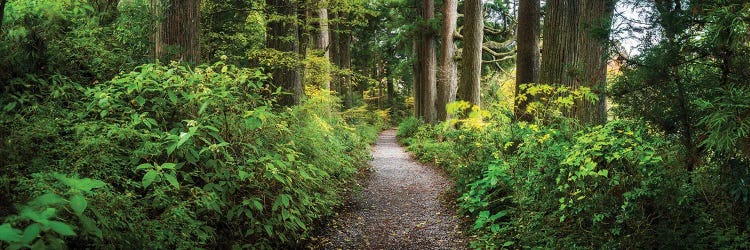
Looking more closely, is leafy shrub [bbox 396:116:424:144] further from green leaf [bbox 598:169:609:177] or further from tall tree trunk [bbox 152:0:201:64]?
green leaf [bbox 598:169:609:177]

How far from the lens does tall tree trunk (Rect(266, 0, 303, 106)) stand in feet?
30.8

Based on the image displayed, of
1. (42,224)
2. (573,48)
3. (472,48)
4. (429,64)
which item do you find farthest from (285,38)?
(429,64)

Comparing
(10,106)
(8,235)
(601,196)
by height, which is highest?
(10,106)

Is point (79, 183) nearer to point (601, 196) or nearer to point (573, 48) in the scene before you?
point (601, 196)

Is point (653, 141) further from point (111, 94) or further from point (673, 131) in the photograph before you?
point (111, 94)

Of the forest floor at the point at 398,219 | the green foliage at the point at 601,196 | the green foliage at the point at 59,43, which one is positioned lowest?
the forest floor at the point at 398,219

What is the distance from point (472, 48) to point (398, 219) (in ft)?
23.3

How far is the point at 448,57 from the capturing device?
15.4 meters

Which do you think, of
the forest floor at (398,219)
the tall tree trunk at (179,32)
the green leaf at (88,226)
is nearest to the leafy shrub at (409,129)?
the forest floor at (398,219)

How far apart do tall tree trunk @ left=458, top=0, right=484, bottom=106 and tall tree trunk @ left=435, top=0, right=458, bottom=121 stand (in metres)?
3.03

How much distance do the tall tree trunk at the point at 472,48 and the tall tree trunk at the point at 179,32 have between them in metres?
7.77

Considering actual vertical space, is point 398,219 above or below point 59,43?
below

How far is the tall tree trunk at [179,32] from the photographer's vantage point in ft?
18.6

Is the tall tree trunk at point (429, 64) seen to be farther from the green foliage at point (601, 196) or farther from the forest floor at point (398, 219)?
the green foliage at point (601, 196)
